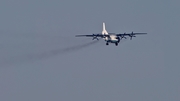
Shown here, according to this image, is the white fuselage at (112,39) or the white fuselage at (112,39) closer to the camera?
the white fuselage at (112,39)

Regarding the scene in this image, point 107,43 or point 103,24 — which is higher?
point 103,24

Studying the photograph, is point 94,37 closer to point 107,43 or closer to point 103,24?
point 107,43

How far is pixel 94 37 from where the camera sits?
132875 millimetres

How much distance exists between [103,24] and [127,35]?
1322cm

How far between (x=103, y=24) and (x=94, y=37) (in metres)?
17.1

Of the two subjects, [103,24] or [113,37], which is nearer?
[113,37]

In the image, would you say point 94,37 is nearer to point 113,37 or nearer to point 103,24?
point 113,37

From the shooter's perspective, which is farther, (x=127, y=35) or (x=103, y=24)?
(x=103, y=24)

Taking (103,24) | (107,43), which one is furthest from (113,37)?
(103,24)

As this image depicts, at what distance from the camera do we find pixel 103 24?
14938cm

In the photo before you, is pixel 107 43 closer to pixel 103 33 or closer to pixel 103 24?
pixel 103 33

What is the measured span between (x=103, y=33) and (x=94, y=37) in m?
4.71

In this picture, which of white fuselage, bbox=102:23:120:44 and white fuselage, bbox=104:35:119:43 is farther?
white fuselage, bbox=102:23:120:44

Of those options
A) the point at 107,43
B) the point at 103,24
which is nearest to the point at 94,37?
the point at 107,43
